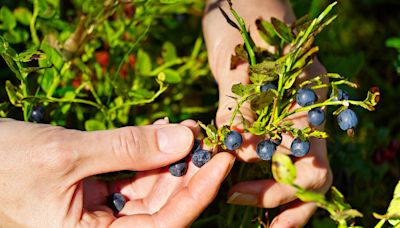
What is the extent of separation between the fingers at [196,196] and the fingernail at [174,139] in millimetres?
61

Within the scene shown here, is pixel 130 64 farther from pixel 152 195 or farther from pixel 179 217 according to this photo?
pixel 179 217

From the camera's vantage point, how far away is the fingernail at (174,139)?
110 centimetres

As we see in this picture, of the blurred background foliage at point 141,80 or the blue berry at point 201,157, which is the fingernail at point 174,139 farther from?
the blurred background foliage at point 141,80

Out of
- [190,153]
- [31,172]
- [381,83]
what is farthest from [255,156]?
[381,83]

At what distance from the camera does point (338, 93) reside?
1.08 meters

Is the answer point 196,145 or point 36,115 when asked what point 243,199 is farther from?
point 36,115

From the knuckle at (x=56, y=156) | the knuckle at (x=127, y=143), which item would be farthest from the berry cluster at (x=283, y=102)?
the knuckle at (x=56, y=156)

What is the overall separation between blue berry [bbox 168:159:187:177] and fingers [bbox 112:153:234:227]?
8cm

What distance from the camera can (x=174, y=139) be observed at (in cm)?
110

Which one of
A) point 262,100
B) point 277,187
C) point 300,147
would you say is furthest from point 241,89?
point 277,187

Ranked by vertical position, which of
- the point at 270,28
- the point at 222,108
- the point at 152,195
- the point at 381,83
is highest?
the point at 270,28

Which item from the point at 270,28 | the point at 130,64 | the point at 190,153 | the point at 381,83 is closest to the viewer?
the point at 190,153

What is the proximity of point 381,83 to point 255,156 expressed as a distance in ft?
3.91

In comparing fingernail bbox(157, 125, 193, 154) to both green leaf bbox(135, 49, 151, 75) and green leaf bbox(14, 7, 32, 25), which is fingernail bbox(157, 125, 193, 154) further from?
green leaf bbox(14, 7, 32, 25)
